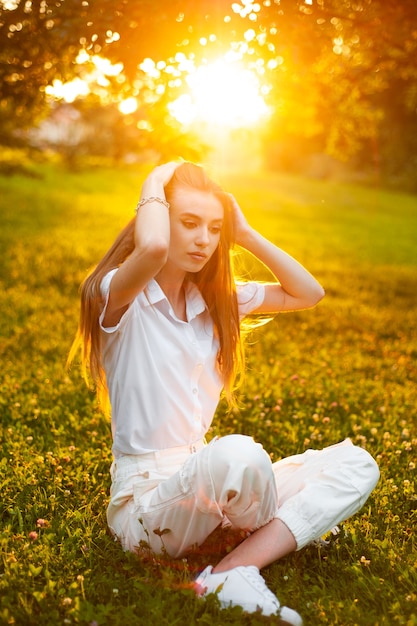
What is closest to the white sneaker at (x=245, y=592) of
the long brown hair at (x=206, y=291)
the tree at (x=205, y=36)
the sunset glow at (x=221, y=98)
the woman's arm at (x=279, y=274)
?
the long brown hair at (x=206, y=291)

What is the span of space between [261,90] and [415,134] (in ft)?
91.2

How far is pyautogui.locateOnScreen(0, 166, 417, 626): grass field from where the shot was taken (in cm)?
342

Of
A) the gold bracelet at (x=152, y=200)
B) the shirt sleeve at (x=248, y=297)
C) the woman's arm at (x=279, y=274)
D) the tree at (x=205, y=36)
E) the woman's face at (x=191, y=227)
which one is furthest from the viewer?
the tree at (x=205, y=36)

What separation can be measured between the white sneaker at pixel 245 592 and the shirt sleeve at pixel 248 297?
5.23ft

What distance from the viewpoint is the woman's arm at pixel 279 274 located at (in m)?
4.32

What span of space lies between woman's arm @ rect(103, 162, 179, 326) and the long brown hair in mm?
184

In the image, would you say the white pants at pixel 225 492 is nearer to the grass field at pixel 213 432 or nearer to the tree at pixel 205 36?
the grass field at pixel 213 432

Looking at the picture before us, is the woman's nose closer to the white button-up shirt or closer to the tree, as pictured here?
the white button-up shirt

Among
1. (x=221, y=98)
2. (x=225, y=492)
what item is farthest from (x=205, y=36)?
(x=225, y=492)

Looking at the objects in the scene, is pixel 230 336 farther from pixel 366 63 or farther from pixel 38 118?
pixel 366 63

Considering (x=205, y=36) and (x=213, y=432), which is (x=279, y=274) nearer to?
(x=213, y=432)

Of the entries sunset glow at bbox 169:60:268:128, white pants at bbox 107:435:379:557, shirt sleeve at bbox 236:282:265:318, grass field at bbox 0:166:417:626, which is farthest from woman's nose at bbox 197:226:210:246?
sunset glow at bbox 169:60:268:128

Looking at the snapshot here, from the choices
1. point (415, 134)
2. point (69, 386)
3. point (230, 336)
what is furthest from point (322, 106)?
point (415, 134)

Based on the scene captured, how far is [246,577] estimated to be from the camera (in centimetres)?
337
